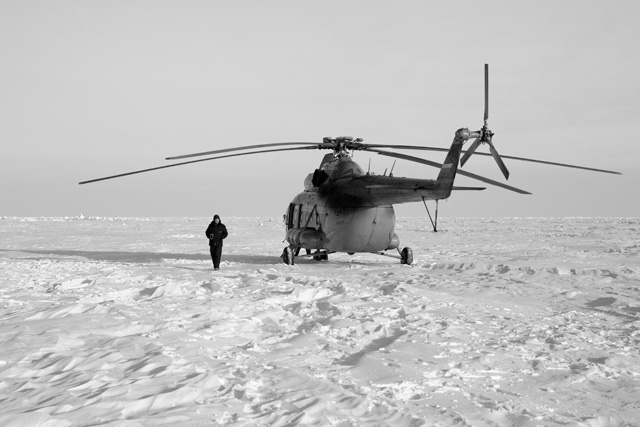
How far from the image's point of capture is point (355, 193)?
17000 mm

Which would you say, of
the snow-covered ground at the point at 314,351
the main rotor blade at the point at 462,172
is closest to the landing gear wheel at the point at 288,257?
the main rotor blade at the point at 462,172

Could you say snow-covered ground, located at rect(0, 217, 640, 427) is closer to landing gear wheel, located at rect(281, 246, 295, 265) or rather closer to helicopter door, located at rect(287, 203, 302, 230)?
landing gear wheel, located at rect(281, 246, 295, 265)

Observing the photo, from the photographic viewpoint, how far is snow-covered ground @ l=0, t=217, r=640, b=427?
17.1 feet

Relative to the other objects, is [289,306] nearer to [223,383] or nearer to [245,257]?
[223,383]

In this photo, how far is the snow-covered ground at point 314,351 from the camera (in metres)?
5.20

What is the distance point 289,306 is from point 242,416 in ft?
17.6

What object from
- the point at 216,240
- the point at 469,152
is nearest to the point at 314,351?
the point at 469,152

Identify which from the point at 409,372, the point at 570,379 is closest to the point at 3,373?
the point at 409,372

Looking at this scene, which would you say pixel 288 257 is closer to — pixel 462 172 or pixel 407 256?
pixel 407 256

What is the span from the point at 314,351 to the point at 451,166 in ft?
25.6

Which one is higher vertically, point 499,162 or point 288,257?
Answer: point 499,162

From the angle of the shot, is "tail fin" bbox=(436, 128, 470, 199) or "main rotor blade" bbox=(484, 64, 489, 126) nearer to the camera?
"main rotor blade" bbox=(484, 64, 489, 126)

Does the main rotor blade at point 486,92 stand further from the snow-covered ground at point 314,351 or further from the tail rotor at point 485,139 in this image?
the snow-covered ground at point 314,351

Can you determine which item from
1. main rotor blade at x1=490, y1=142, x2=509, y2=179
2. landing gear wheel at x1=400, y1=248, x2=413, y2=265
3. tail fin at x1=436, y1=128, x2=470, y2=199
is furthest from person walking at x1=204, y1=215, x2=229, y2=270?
main rotor blade at x1=490, y1=142, x2=509, y2=179
